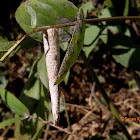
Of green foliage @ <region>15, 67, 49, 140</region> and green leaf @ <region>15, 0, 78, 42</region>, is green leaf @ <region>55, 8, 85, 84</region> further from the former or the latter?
green foliage @ <region>15, 67, 49, 140</region>

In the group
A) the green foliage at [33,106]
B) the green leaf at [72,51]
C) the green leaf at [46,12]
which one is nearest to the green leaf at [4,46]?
the green leaf at [46,12]

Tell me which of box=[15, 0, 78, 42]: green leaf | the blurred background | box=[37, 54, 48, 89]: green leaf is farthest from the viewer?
the blurred background

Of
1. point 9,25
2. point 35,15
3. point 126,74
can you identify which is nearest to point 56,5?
point 35,15

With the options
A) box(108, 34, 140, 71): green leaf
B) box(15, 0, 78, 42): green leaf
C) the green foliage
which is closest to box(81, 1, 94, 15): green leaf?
box(108, 34, 140, 71): green leaf

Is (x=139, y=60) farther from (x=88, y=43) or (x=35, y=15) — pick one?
(x=35, y=15)

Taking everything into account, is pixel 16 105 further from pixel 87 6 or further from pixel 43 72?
pixel 87 6

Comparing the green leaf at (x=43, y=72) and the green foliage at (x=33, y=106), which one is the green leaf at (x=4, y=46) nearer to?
the green leaf at (x=43, y=72)
